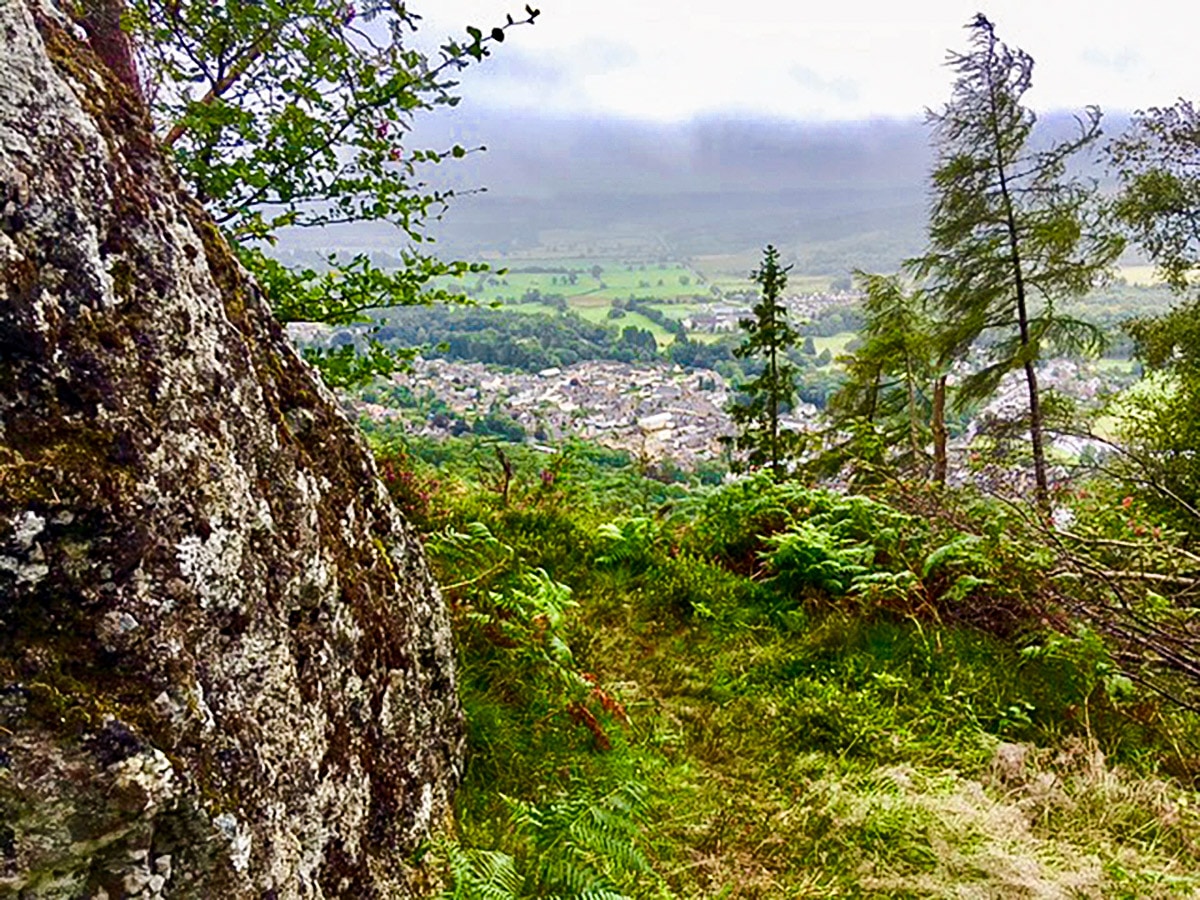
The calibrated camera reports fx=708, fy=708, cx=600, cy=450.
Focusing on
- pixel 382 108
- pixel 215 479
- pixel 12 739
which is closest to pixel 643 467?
pixel 382 108

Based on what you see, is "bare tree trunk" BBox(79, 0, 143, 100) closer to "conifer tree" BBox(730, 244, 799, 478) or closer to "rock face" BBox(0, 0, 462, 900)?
"rock face" BBox(0, 0, 462, 900)

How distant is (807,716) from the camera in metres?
4.32

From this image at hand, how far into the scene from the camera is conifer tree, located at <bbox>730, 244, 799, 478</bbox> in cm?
1714

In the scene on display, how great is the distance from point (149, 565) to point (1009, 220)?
15.7 metres

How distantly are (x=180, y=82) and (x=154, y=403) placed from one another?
2398 millimetres

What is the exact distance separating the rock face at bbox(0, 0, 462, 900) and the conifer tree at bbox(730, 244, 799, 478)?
15.4 metres

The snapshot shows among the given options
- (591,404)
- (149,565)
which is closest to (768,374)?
(591,404)

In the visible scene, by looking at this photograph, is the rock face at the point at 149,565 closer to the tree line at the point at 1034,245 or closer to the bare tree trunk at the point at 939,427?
the bare tree trunk at the point at 939,427

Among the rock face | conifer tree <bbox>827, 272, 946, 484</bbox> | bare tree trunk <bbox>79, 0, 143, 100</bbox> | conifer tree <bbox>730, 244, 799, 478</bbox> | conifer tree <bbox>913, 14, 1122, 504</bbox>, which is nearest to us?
the rock face

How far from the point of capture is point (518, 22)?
311 cm

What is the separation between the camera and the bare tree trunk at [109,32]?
276cm

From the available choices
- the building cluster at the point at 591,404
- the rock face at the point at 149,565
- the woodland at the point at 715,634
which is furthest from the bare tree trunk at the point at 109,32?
the building cluster at the point at 591,404

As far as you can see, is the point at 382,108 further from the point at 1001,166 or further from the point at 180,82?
the point at 1001,166

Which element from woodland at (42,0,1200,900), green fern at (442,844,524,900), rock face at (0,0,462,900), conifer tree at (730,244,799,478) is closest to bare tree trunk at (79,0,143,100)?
woodland at (42,0,1200,900)
